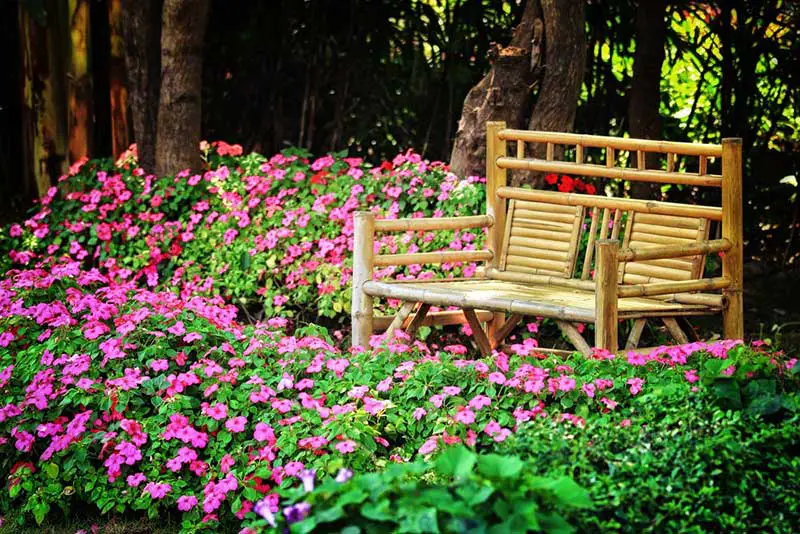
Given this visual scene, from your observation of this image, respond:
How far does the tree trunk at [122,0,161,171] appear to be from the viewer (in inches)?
267

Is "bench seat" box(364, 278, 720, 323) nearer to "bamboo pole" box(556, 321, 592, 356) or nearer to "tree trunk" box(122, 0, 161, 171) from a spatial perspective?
"bamboo pole" box(556, 321, 592, 356)

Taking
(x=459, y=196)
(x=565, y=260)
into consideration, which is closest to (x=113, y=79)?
(x=459, y=196)

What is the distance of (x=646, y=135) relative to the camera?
6.70 metres

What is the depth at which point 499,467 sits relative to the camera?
6.89 feet

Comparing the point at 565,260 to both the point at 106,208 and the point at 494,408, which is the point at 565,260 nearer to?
the point at 494,408

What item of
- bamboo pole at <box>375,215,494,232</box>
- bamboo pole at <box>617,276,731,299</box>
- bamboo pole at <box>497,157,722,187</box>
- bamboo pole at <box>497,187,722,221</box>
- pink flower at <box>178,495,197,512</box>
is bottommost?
pink flower at <box>178,495,197,512</box>

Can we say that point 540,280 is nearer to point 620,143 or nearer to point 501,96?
point 620,143

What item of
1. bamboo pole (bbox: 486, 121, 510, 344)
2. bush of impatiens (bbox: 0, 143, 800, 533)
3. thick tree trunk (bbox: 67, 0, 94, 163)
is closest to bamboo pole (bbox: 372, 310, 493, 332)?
bamboo pole (bbox: 486, 121, 510, 344)

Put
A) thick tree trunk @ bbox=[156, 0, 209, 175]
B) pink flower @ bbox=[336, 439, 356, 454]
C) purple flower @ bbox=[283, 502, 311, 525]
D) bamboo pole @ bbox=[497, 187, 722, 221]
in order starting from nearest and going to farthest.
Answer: purple flower @ bbox=[283, 502, 311, 525]
pink flower @ bbox=[336, 439, 356, 454]
bamboo pole @ bbox=[497, 187, 722, 221]
thick tree trunk @ bbox=[156, 0, 209, 175]

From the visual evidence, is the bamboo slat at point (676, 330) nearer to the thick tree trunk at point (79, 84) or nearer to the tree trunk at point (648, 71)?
the tree trunk at point (648, 71)

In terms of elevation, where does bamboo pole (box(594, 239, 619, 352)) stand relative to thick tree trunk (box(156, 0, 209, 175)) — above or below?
below

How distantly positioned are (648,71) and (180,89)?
2.67 m

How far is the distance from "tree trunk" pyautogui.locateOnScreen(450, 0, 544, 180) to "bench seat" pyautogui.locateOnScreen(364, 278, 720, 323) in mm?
1400

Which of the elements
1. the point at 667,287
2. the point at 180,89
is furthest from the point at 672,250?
the point at 180,89
